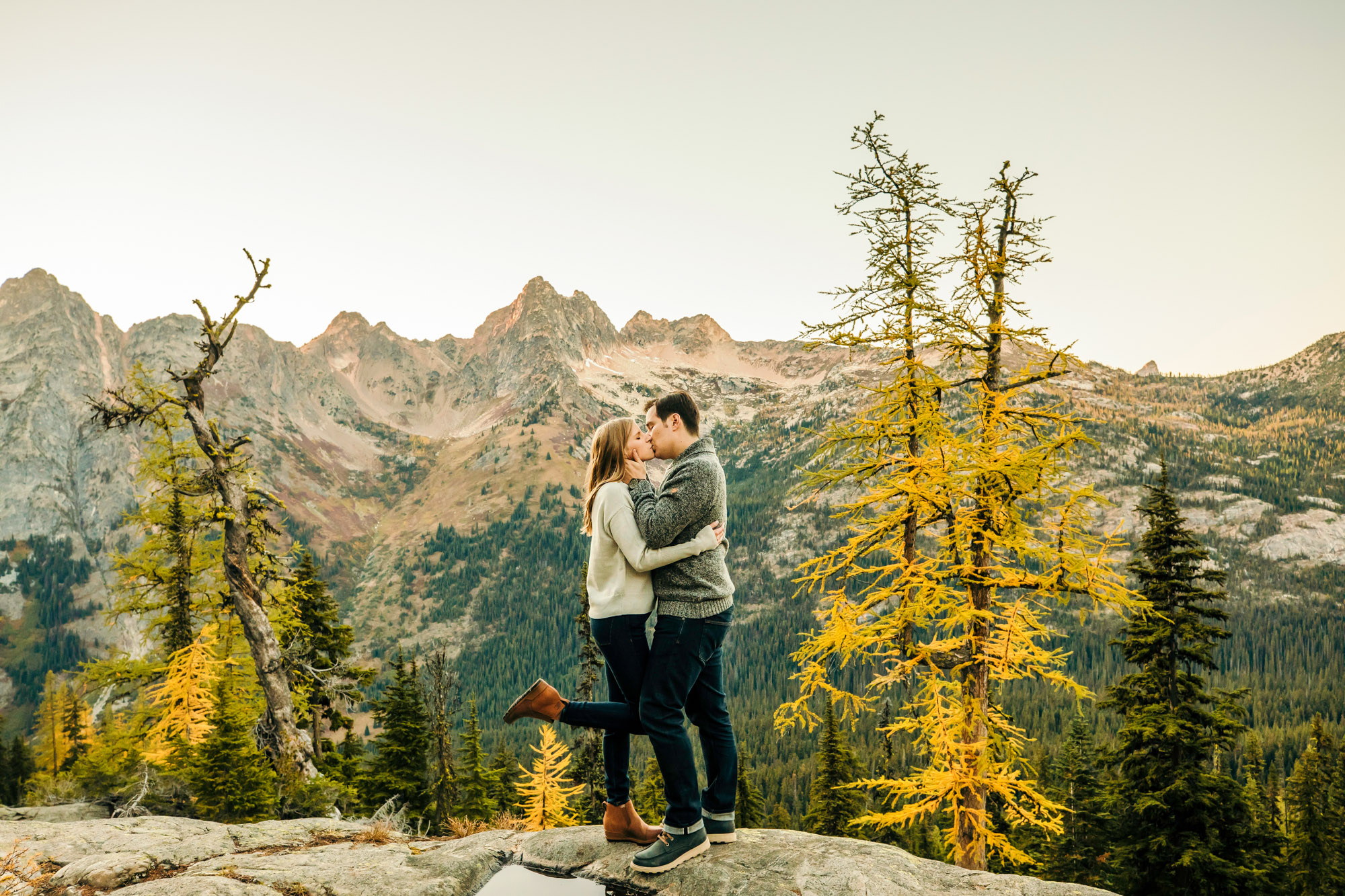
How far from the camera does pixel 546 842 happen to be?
6.04 m

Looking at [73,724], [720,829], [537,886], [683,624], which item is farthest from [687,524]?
[73,724]

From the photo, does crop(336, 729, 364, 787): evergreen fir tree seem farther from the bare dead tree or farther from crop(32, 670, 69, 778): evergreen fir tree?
crop(32, 670, 69, 778): evergreen fir tree

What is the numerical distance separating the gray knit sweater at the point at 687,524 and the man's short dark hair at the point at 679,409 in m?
0.24

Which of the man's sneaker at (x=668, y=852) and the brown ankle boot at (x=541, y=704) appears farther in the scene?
the brown ankle boot at (x=541, y=704)

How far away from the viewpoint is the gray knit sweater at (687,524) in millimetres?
4941

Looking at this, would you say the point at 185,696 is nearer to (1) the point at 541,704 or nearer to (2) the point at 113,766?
(2) the point at 113,766

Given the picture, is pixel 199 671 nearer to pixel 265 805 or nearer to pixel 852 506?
pixel 265 805

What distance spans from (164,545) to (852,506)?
16475 mm

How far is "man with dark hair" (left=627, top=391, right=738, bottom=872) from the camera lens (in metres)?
5.00

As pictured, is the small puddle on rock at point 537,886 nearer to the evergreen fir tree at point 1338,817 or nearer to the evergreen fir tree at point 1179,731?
the evergreen fir tree at point 1179,731

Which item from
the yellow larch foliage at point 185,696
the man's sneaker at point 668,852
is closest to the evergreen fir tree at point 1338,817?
the man's sneaker at point 668,852

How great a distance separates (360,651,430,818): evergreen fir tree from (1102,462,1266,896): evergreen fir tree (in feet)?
76.9

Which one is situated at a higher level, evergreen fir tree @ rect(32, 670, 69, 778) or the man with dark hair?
the man with dark hair

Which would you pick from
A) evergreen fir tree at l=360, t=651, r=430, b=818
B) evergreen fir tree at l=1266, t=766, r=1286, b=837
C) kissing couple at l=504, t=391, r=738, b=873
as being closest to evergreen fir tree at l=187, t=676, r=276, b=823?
kissing couple at l=504, t=391, r=738, b=873
